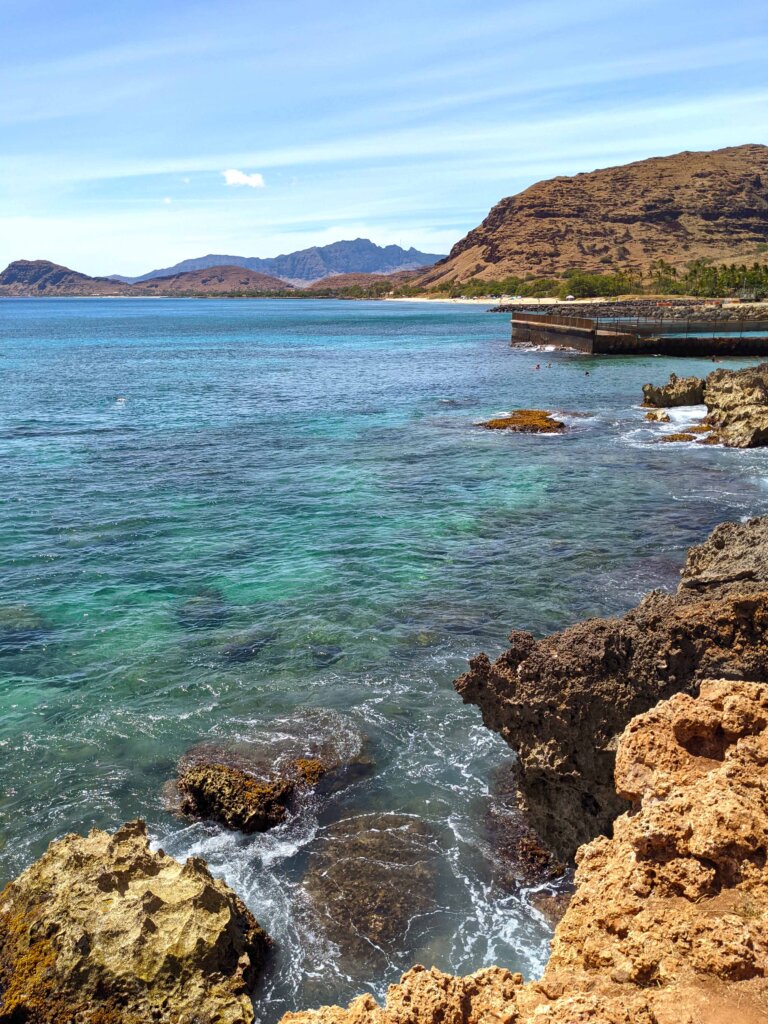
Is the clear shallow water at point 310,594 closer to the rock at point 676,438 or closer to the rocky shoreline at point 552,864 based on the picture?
the rocky shoreline at point 552,864

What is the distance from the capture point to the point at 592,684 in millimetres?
9977

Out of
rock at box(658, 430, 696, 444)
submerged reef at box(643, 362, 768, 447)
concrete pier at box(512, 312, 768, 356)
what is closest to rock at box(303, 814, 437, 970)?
rock at box(658, 430, 696, 444)

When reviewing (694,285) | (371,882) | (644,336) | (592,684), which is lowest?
(371,882)

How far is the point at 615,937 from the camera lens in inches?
218

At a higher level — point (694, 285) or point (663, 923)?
point (694, 285)

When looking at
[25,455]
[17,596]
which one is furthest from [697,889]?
[25,455]

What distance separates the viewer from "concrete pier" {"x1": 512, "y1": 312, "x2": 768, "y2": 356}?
7506 cm

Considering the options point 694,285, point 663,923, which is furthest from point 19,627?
point 694,285

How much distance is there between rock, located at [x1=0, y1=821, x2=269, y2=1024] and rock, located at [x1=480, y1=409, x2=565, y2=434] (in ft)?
113

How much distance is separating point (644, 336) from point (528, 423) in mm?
47394

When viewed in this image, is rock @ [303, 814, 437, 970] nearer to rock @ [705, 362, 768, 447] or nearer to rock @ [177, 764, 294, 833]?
rock @ [177, 764, 294, 833]

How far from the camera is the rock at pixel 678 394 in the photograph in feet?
155

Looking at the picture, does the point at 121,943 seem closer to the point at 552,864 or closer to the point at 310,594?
the point at 552,864

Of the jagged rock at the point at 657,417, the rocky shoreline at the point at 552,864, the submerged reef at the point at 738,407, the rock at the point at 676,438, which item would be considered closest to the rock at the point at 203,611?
the rocky shoreline at the point at 552,864
